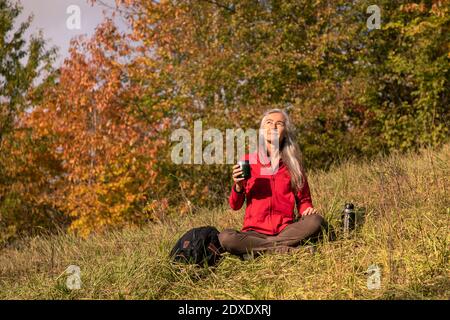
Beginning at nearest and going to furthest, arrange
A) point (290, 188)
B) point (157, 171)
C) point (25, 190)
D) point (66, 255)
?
point (290, 188)
point (66, 255)
point (157, 171)
point (25, 190)

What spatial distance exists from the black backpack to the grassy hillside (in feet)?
0.32

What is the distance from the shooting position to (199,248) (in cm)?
456

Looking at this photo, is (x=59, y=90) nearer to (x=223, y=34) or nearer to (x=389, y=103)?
(x=223, y=34)

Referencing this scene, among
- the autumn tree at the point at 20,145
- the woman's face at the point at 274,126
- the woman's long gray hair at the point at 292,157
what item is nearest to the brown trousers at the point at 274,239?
the woman's long gray hair at the point at 292,157

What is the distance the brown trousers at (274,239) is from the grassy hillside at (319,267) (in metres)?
0.11

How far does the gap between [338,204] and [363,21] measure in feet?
24.0

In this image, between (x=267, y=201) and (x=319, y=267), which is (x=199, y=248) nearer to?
(x=267, y=201)

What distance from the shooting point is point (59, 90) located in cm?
1212

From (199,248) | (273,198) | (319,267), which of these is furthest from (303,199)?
(199,248)

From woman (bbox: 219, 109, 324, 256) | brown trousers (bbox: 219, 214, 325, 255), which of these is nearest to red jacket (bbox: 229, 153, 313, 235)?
woman (bbox: 219, 109, 324, 256)

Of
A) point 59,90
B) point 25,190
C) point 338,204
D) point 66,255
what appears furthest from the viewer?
point 25,190

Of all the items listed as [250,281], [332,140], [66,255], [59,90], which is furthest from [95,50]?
[250,281]

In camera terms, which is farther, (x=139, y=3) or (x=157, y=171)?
(x=139, y=3)

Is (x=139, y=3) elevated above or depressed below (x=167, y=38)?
above
